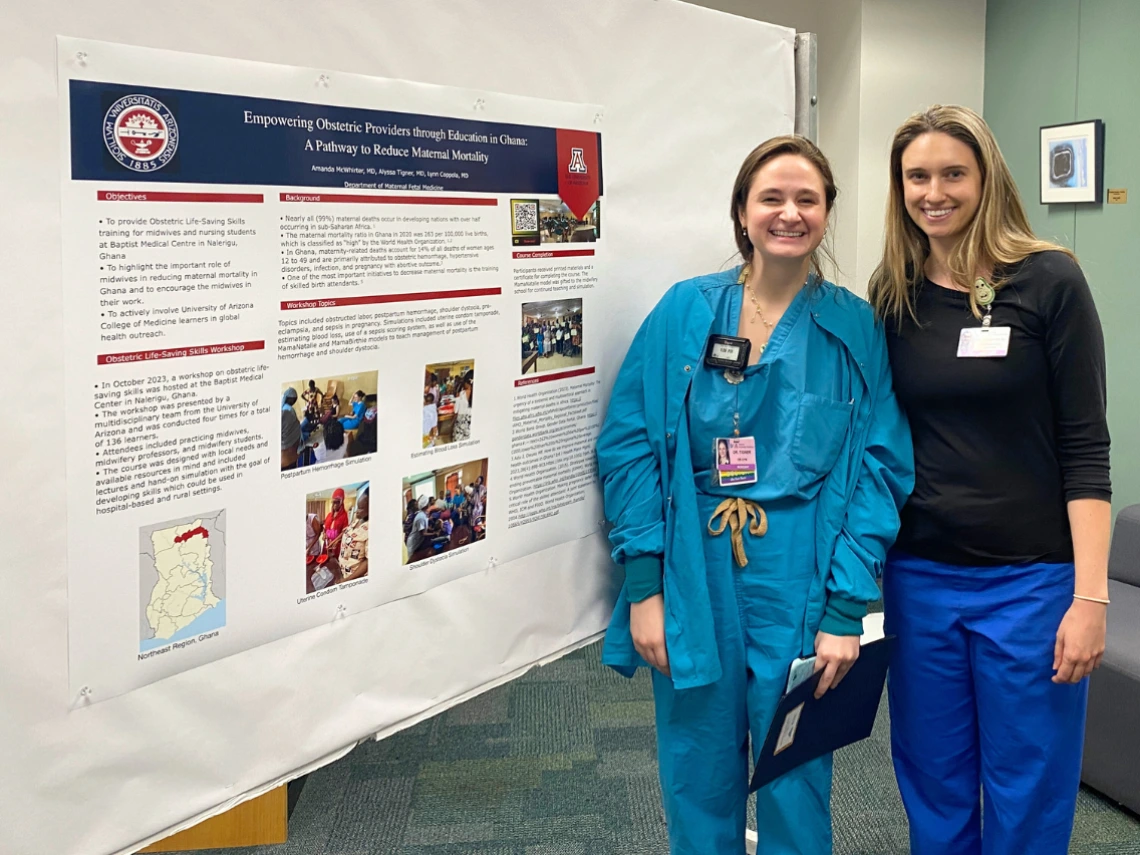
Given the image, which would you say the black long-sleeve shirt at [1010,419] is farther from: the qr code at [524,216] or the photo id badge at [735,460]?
the qr code at [524,216]

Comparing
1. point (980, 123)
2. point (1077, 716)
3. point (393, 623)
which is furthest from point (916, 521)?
point (393, 623)

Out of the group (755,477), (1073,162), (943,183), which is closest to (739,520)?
(755,477)

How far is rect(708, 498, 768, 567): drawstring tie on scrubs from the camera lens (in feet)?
5.20

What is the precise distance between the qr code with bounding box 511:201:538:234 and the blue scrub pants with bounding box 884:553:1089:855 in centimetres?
90

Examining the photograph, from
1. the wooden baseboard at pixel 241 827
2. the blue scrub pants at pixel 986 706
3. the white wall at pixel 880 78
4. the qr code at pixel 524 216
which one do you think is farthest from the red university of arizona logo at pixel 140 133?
the white wall at pixel 880 78

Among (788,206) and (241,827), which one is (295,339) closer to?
(788,206)

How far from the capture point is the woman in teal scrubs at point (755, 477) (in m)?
1.58

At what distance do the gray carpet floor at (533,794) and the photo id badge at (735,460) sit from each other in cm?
108

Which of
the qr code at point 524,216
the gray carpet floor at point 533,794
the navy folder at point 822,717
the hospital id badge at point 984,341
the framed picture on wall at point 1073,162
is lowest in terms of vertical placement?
the gray carpet floor at point 533,794

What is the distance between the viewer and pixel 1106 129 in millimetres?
3338

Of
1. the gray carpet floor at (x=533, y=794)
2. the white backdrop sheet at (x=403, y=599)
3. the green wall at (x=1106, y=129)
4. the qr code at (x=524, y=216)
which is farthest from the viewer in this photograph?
the green wall at (x=1106, y=129)

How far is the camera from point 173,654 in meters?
1.22

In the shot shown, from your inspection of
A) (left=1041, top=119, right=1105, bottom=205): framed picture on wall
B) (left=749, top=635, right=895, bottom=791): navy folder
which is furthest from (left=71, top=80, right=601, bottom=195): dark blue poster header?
(left=1041, top=119, right=1105, bottom=205): framed picture on wall

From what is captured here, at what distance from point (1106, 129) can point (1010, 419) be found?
7.63 ft
